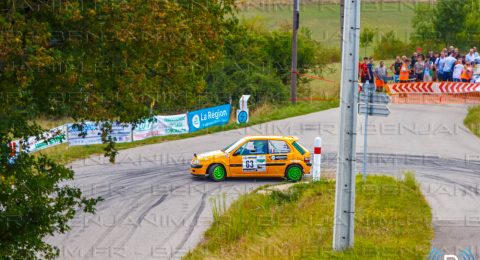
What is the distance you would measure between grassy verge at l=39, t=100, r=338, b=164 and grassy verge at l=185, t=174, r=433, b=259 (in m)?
8.36

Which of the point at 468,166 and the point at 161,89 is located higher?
the point at 161,89

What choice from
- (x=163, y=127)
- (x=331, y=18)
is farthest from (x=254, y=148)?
(x=331, y=18)

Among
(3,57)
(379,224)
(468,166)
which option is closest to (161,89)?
(3,57)

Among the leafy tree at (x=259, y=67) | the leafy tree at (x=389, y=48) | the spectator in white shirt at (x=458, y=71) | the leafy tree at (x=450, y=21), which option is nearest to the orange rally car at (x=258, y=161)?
the spectator in white shirt at (x=458, y=71)

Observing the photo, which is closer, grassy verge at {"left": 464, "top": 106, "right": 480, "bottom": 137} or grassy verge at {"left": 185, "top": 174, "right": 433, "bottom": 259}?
grassy verge at {"left": 185, "top": 174, "right": 433, "bottom": 259}

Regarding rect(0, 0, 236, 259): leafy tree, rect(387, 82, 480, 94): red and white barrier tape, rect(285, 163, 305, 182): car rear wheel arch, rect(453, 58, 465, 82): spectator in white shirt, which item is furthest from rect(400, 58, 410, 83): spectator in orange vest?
rect(0, 0, 236, 259): leafy tree

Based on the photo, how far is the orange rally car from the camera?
2219 cm

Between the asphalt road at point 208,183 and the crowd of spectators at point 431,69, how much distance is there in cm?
206

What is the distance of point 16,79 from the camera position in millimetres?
11883

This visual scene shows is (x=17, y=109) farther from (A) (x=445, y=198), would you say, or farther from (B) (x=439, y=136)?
(B) (x=439, y=136)

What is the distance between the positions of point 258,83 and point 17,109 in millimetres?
30231

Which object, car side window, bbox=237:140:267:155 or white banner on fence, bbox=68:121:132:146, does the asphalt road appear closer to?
car side window, bbox=237:140:267:155

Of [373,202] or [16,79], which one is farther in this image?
[373,202]

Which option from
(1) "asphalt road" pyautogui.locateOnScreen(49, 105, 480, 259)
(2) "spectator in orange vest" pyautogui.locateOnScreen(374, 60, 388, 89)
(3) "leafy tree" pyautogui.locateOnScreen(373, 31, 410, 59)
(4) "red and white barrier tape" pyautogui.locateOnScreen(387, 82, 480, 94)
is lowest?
(1) "asphalt road" pyautogui.locateOnScreen(49, 105, 480, 259)
